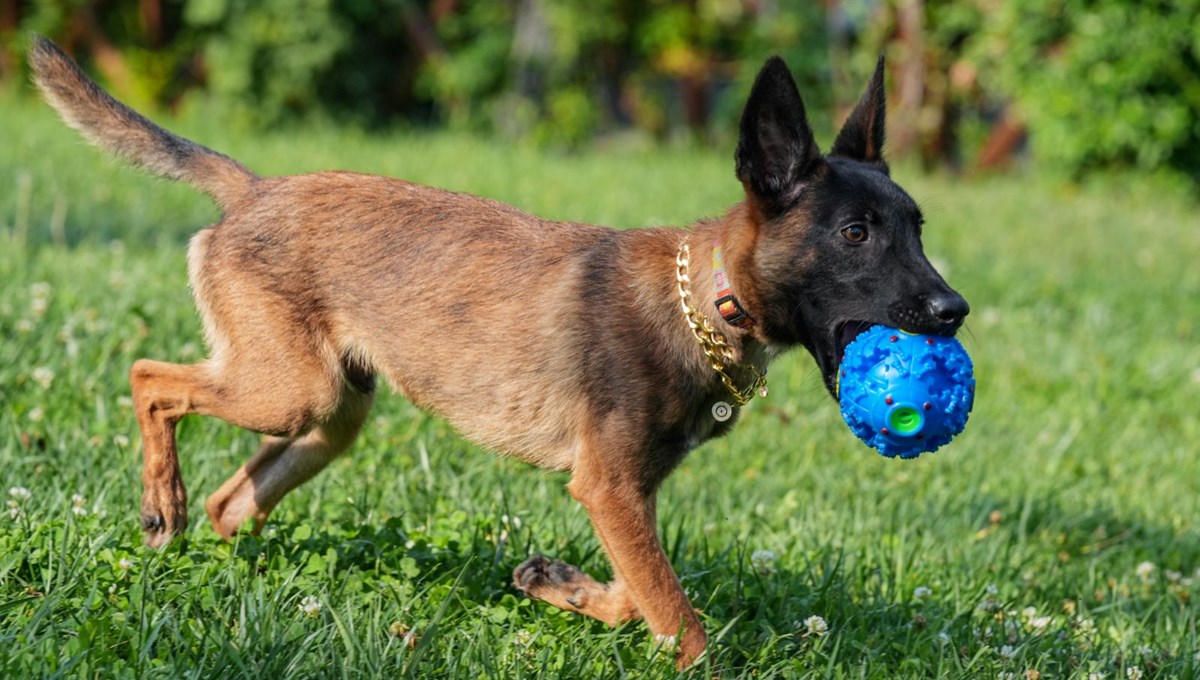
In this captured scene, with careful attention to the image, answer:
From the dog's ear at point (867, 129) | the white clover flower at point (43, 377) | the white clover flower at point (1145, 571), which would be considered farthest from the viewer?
the white clover flower at point (43, 377)

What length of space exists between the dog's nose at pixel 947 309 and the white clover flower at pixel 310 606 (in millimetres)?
1820

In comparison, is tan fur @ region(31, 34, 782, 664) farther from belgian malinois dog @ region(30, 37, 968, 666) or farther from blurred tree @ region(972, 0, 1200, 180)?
blurred tree @ region(972, 0, 1200, 180)

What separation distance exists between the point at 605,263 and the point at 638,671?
3.98 feet

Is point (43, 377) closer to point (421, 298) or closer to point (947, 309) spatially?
point (421, 298)

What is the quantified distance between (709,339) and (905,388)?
1.93 feet

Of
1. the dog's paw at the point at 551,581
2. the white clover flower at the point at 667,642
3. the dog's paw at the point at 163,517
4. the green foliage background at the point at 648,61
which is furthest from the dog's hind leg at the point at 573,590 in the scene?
the green foliage background at the point at 648,61

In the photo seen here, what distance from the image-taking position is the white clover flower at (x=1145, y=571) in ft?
16.5

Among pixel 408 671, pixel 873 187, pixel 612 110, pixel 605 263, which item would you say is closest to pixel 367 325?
pixel 605 263

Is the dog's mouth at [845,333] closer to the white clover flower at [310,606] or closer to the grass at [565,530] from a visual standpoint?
the grass at [565,530]

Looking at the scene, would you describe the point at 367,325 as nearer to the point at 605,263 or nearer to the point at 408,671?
the point at 605,263

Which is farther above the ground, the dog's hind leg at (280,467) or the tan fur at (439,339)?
the tan fur at (439,339)

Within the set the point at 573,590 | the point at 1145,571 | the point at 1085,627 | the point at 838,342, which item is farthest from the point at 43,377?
the point at 1145,571

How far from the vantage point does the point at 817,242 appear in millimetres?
3709

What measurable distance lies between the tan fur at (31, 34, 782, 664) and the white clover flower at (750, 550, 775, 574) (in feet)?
2.14
